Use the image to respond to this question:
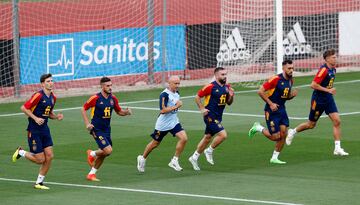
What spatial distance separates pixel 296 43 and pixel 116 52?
24.6 feet

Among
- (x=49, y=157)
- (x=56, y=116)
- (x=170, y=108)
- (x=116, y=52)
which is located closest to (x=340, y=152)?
(x=170, y=108)

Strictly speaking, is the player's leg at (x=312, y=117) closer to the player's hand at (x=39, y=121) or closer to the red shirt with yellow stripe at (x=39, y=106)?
the red shirt with yellow stripe at (x=39, y=106)

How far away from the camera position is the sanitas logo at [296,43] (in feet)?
135

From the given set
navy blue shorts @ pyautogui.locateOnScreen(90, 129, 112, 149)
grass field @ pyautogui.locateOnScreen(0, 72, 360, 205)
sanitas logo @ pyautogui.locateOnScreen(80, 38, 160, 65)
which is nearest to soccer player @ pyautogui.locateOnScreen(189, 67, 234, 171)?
grass field @ pyautogui.locateOnScreen(0, 72, 360, 205)

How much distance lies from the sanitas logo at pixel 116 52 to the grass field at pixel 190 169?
18.5 feet

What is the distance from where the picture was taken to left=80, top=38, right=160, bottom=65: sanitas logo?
37062 millimetres

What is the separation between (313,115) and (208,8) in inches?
693

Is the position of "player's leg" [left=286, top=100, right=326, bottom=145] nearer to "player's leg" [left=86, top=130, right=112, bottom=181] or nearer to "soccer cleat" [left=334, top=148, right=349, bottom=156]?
"soccer cleat" [left=334, top=148, right=349, bottom=156]

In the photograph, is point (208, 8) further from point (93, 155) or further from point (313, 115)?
point (93, 155)

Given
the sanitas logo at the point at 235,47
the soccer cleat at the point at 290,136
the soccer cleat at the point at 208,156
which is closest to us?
the soccer cleat at the point at 208,156

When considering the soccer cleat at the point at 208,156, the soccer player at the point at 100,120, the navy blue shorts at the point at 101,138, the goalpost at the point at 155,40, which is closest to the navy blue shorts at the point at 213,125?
the soccer cleat at the point at 208,156

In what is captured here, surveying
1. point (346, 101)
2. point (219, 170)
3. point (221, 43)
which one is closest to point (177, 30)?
point (221, 43)

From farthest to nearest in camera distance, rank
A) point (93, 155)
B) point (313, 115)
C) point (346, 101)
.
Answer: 1. point (346, 101)
2. point (313, 115)
3. point (93, 155)

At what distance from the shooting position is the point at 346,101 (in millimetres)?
33469
